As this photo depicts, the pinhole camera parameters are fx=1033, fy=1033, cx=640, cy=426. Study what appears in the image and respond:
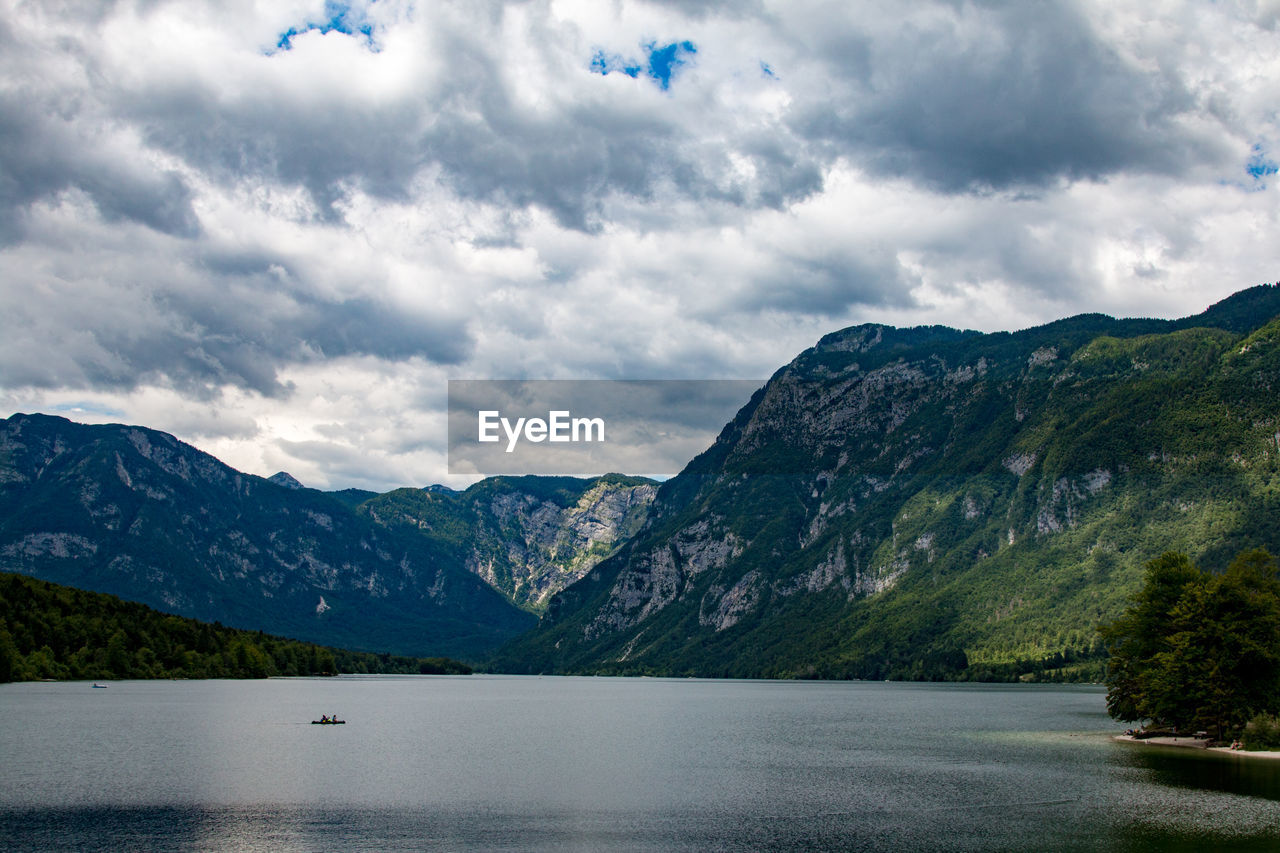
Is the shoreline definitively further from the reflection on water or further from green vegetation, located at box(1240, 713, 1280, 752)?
green vegetation, located at box(1240, 713, 1280, 752)

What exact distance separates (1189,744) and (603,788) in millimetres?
73675

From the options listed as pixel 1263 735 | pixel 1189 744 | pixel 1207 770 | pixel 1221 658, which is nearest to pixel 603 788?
pixel 1207 770

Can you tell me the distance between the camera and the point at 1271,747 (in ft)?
352

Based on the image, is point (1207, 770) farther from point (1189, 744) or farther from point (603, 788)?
point (603, 788)

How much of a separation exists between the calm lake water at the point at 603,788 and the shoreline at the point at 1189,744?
440 centimetres

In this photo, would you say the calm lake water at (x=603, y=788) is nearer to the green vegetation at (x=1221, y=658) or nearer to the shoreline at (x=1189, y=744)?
the shoreline at (x=1189, y=744)

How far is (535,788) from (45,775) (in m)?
39.7

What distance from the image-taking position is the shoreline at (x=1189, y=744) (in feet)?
343

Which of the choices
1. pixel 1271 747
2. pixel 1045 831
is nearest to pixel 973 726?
pixel 1271 747

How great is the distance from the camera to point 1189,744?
A: 383 feet

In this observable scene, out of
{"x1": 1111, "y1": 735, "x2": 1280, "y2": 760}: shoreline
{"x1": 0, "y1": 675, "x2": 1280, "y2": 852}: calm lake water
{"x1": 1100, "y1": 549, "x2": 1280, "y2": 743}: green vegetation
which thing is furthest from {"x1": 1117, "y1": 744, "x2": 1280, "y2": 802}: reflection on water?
{"x1": 1100, "y1": 549, "x2": 1280, "y2": 743}: green vegetation

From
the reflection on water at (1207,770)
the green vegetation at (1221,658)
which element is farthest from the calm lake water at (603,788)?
the green vegetation at (1221,658)

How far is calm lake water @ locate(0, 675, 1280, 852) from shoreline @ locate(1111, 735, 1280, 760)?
440 cm

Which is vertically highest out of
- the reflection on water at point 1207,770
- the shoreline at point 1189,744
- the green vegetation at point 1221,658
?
the green vegetation at point 1221,658
